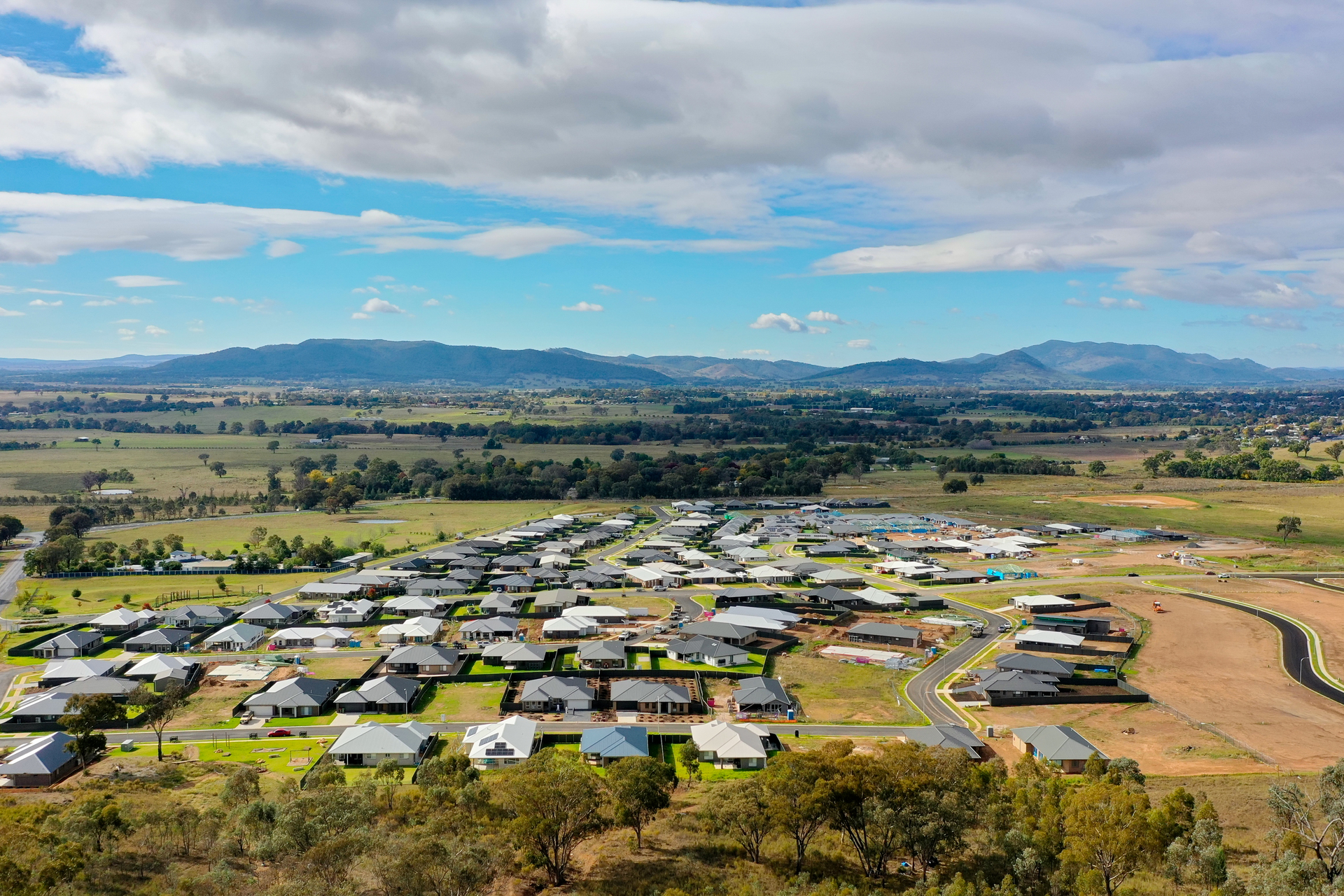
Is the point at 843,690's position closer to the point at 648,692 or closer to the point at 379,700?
the point at 648,692

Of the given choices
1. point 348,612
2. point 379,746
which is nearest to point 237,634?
point 348,612

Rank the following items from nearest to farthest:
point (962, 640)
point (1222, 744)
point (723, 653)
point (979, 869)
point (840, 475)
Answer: point (979, 869) → point (1222, 744) → point (723, 653) → point (962, 640) → point (840, 475)

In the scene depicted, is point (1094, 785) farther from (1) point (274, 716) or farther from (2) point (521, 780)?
(1) point (274, 716)

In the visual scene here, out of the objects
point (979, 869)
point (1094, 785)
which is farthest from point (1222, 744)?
point (979, 869)

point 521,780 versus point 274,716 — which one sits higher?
point 521,780

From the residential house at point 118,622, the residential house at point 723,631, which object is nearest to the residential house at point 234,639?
the residential house at point 118,622

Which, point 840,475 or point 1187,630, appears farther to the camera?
point 840,475
